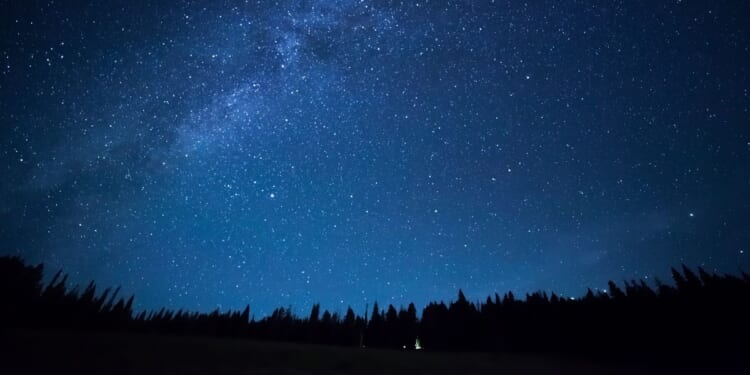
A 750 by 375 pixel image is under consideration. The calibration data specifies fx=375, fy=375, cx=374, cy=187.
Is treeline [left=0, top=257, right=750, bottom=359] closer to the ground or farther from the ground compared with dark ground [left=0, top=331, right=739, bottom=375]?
farther from the ground

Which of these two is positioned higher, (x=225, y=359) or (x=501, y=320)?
(x=501, y=320)

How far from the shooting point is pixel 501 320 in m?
49.3

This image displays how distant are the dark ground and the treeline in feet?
20.0

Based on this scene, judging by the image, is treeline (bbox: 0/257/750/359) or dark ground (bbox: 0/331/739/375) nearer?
dark ground (bbox: 0/331/739/375)

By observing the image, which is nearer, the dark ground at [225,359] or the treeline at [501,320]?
the dark ground at [225,359]

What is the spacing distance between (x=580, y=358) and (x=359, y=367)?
21736 mm

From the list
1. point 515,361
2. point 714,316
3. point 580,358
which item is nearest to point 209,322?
point 515,361

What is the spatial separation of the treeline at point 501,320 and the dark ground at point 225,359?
611 cm

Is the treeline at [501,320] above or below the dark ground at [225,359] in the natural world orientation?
above

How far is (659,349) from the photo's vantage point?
111ft

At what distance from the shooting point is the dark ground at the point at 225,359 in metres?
24.5

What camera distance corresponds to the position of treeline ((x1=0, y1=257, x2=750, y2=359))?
33312mm

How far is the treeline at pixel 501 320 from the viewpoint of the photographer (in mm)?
33312

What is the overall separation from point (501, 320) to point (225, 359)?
35716 mm
